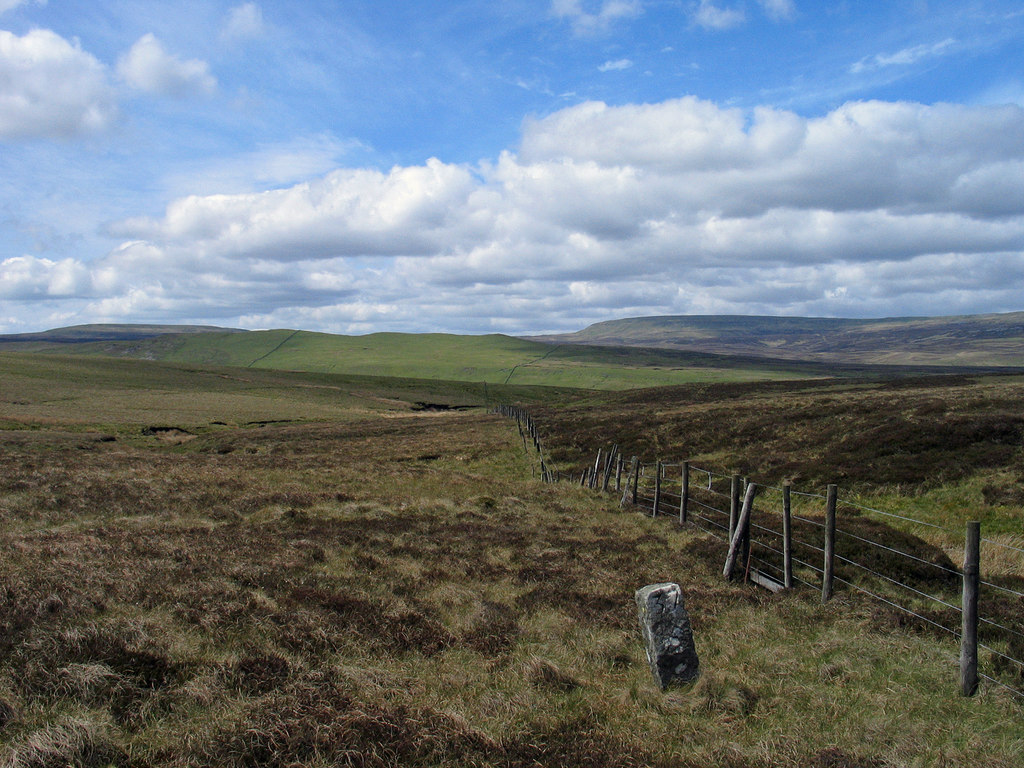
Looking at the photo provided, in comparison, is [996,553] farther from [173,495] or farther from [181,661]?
[173,495]

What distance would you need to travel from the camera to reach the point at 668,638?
25.0ft

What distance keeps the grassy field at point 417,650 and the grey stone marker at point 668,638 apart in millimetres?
261

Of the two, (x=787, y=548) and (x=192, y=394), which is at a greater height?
(x=787, y=548)

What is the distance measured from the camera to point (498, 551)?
1392 centimetres

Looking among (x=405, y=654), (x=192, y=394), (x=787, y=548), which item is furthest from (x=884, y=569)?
(x=192, y=394)

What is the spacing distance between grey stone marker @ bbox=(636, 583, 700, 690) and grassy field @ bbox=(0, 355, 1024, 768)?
26cm

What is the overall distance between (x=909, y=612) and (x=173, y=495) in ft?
62.5

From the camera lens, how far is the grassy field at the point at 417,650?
5.89 metres

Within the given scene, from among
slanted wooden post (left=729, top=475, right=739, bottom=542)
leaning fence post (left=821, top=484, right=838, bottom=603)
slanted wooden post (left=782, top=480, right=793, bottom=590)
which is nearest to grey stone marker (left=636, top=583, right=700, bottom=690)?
leaning fence post (left=821, top=484, right=838, bottom=603)

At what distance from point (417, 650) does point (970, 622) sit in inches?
264

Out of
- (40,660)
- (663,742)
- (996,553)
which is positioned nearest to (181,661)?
(40,660)

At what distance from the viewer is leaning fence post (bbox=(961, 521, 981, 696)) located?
744 centimetres

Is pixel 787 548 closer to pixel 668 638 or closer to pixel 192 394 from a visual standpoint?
pixel 668 638

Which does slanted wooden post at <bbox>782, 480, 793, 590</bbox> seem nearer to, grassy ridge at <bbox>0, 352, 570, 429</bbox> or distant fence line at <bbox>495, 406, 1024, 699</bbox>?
distant fence line at <bbox>495, 406, 1024, 699</bbox>
